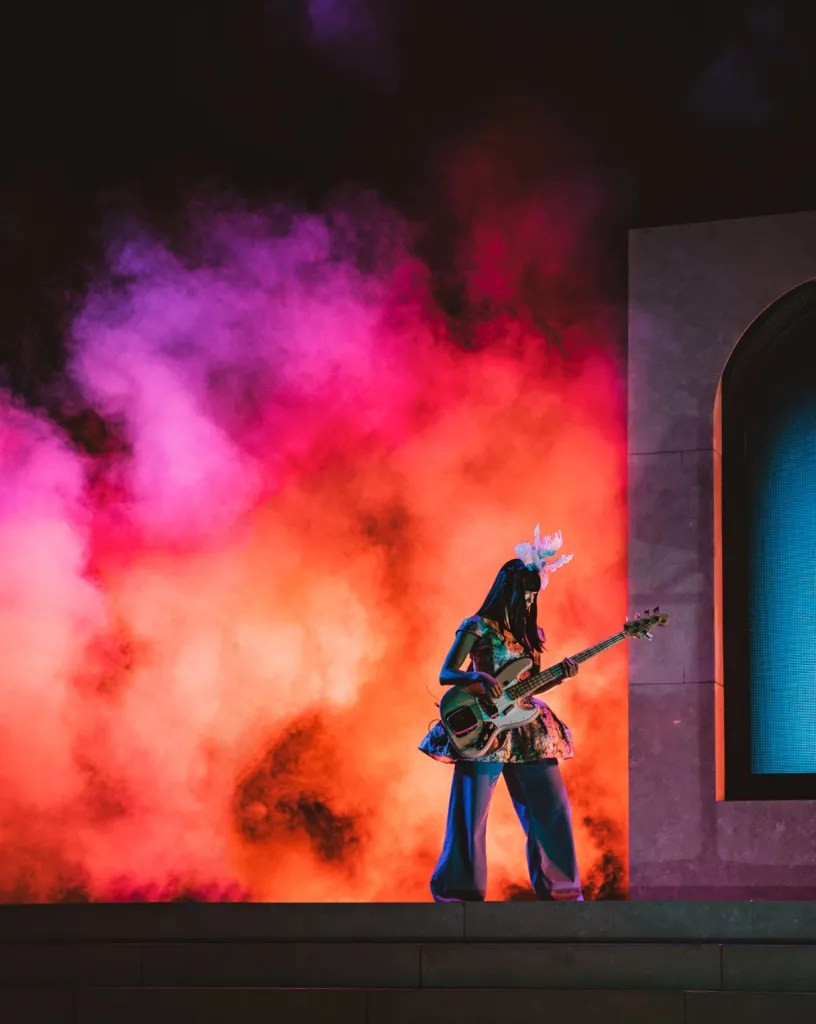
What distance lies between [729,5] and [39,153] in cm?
524

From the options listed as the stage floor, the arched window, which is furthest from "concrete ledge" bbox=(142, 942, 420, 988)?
the arched window

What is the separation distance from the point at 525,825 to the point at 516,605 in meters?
1.16

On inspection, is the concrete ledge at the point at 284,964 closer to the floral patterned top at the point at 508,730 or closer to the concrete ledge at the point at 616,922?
the concrete ledge at the point at 616,922

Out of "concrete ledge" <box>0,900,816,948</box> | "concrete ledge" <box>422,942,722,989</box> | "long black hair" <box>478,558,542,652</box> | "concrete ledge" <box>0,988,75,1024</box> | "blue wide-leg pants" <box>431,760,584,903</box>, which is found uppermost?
"long black hair" <box>478,558,542,652</box>

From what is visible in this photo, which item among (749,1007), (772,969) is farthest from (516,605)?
(749,1007)

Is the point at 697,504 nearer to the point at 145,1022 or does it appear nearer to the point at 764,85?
the point at 764,85

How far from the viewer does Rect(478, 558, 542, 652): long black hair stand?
8289mm

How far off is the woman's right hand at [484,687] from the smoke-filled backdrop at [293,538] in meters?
1.98

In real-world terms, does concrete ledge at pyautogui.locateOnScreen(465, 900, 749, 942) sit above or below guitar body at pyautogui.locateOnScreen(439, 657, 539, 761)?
below

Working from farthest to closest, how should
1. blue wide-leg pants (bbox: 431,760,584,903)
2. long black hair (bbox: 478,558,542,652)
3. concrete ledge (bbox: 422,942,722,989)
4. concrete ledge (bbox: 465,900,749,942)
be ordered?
long black hair (bbox: 478,558,542,652) < blue wide-leg pants (bbox: 431,760,584,903) < concrete ledge (bbox: 465,900,749,942) < concrete ledge (bbox: 422,942,722,989)

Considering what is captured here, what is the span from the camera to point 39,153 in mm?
11820

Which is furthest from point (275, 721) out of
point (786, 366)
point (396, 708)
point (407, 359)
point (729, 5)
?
point (729, 5)

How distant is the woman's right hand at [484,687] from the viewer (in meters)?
8.01

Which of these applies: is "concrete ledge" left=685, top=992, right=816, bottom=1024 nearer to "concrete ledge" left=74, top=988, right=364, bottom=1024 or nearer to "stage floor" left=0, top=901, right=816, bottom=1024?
"stage floor" left=0, top=901, right=816, bottom=1024
